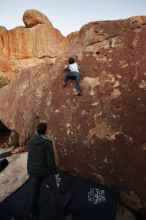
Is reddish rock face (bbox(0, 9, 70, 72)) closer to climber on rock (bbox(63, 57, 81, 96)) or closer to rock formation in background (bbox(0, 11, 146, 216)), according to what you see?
rock formation in background (bbox(0, 11, 146, 216))

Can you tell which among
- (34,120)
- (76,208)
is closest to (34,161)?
(76,208)

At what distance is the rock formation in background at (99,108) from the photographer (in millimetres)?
5410

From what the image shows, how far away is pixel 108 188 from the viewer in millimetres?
4887

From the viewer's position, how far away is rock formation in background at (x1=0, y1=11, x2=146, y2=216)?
17.7 feet

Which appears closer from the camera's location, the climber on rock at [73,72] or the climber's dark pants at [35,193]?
the climber's dark pants at [35,193]

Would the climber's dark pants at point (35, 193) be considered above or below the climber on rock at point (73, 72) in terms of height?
below

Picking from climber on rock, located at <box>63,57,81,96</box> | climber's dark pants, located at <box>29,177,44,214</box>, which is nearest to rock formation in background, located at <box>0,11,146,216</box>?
climber on rock, located at <box>63,57,81,96</box>

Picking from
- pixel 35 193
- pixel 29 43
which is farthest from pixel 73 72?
pixel 29 43

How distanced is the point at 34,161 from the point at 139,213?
2.30 meters

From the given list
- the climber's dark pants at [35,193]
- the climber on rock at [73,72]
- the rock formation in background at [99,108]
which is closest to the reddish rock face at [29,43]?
the rock formation in background at [99,108]

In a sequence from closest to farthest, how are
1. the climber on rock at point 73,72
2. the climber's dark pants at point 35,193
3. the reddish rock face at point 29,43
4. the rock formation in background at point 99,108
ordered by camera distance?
the climber's dark pants at point 35,193 < the rock formation in background at point 99,108 < the climber on rock at point 73,72 < the reddish rock face at point 29,43

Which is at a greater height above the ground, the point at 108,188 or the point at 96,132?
the point at 96,132

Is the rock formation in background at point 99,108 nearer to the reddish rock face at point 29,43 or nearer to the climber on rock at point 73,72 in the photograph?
the climber on rock at point 73,72

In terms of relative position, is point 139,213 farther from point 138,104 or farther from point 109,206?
point 138,104
